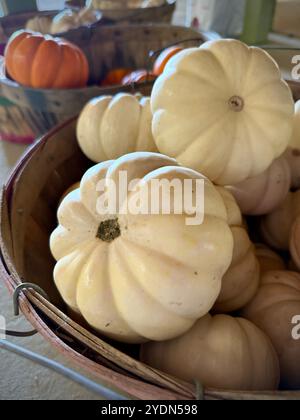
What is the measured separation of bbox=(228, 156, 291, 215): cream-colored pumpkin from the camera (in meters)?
0.82

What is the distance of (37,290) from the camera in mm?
563

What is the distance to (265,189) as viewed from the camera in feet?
2.70

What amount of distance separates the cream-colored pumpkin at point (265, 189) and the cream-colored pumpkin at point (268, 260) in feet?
0.32

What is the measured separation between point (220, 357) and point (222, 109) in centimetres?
43

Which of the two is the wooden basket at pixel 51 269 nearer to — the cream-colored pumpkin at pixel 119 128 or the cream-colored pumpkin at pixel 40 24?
the cream-colored pumpkin at pixel 119 128

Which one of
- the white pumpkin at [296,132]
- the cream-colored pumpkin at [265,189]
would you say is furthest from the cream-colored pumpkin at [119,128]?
the white pumpkin at [296,132]

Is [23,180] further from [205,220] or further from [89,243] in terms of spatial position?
[205,220]

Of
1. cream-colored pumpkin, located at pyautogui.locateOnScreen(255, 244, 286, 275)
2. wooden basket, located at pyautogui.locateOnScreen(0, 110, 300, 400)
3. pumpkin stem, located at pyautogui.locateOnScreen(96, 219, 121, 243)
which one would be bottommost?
cream-colored pumpkin, located at pyautogui.locateOnScreen(255, 244, 286, 275)

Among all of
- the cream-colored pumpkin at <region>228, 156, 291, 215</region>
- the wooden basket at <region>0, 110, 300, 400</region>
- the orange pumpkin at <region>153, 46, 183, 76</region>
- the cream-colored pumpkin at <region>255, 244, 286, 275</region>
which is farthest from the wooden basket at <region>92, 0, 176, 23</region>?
the cream-colored pumpkin at <region>255, 244, 286, 275</region>

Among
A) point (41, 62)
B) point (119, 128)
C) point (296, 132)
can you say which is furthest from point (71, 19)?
point (296, 132)

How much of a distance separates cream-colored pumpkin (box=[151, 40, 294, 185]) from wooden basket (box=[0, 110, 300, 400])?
330mm

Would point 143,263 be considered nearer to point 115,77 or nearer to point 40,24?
point 115,77

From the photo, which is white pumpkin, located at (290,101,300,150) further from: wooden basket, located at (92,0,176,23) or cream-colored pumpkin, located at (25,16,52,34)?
cream-colored pumpkin, located at (25,16,52,34)
